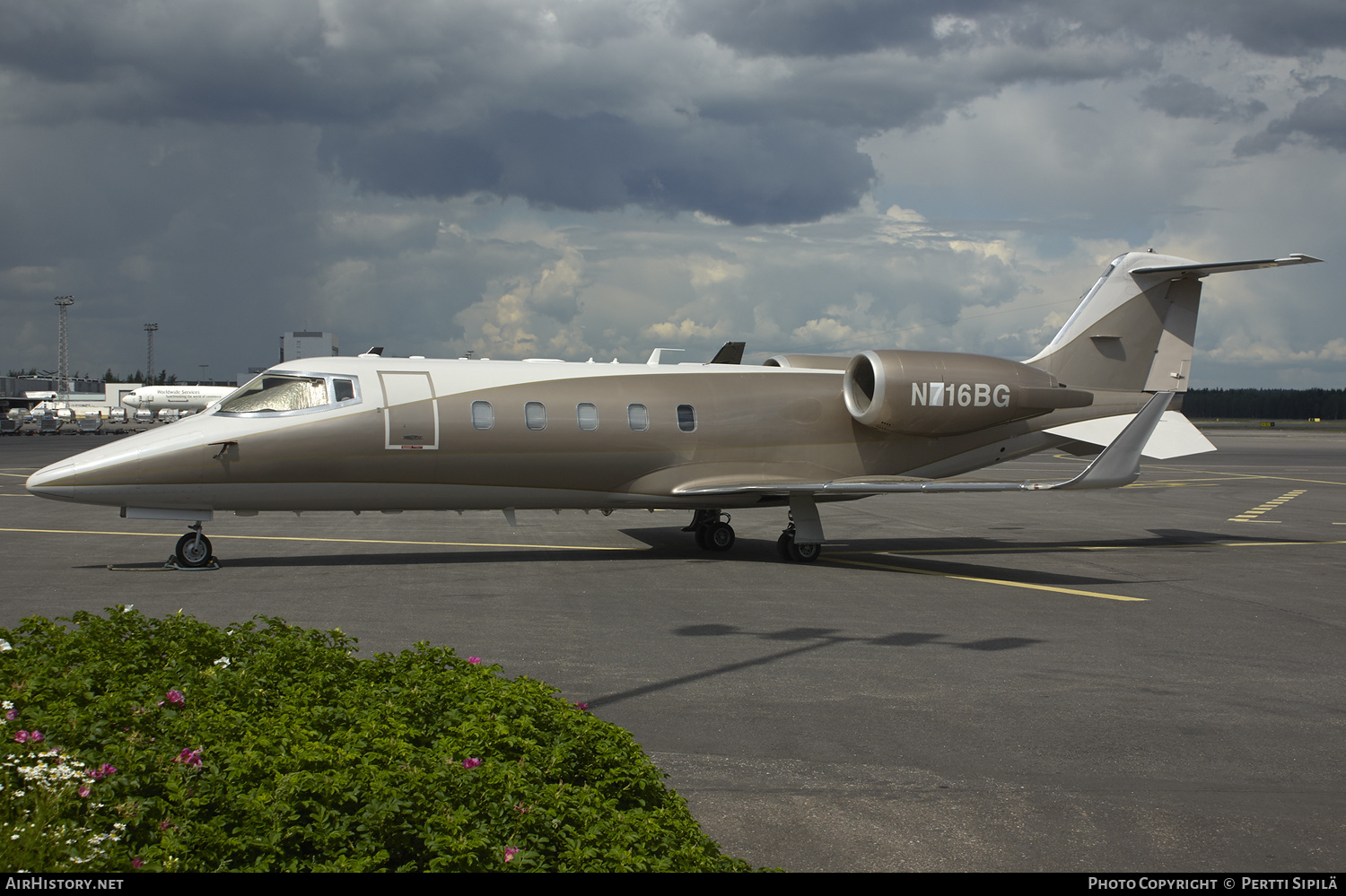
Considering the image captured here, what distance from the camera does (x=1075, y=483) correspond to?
46.3 ft

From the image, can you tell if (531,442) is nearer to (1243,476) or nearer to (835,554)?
(835,554)

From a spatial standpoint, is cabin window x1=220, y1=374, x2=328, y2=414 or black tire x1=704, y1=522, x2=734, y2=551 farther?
black tire x1=704, y1=522, x2=734, y2=551

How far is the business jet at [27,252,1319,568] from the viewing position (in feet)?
46.7

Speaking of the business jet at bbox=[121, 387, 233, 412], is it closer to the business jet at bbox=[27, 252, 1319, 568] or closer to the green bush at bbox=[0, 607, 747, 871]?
the business jet at bbox=[27, 252, 1319, 568]

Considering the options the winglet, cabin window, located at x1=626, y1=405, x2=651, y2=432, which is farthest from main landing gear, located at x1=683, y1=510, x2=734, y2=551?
the winglet

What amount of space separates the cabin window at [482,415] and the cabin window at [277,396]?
220cm

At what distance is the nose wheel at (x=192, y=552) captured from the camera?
14.3 metres

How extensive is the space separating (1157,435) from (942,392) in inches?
201

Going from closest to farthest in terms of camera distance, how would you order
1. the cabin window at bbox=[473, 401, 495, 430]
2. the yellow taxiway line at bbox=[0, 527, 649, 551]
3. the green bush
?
the green bush < the cabin window at bbox=[473, 401, 495, 430] < the yellow taxiway line at bbox=[0, 527, 649, 551]

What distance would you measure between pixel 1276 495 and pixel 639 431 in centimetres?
2419

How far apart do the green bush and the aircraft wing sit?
10.2 metres
